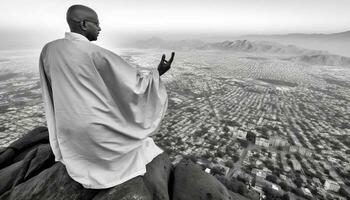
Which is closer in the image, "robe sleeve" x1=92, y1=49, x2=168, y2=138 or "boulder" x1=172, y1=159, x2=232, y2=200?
"robe sleeve" x1=92, y1=49, x2=168, y2=138

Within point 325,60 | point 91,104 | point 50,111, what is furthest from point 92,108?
point 325,60

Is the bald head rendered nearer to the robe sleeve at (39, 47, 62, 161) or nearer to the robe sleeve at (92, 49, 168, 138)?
the robe sleeve at (92, 49, 168, 138)

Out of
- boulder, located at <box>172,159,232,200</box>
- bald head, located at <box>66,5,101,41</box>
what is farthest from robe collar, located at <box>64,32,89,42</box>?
boulder, located at <box>172,159,232,200</box>

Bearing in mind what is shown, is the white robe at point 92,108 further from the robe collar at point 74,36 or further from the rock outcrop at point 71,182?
the rock outcrop at point 71,182

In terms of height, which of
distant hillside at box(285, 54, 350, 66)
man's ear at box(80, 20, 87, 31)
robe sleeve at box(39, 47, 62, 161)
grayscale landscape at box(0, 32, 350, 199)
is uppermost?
A: man's ear at box(80, 20, 87, 31)

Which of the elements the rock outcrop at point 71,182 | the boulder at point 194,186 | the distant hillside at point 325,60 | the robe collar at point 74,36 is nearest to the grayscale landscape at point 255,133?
the robe collar at point 74,36

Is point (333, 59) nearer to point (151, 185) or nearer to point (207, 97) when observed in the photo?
point (207, 97)

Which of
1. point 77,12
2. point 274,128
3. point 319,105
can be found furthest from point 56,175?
point 319,105

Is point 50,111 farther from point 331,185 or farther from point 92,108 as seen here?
point 331,185

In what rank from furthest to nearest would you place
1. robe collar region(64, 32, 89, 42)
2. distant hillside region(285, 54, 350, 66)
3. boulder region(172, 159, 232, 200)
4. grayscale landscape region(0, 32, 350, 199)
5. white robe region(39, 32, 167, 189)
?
distant hillside region(285, 54, 350, 66) < grayscale landscape region(0, 32, 350, 199) < boulder region(172, 159, 232, 200) < robe collar region(64, 32, 89, 42) < white robe region(39, 32, 167, 189)
